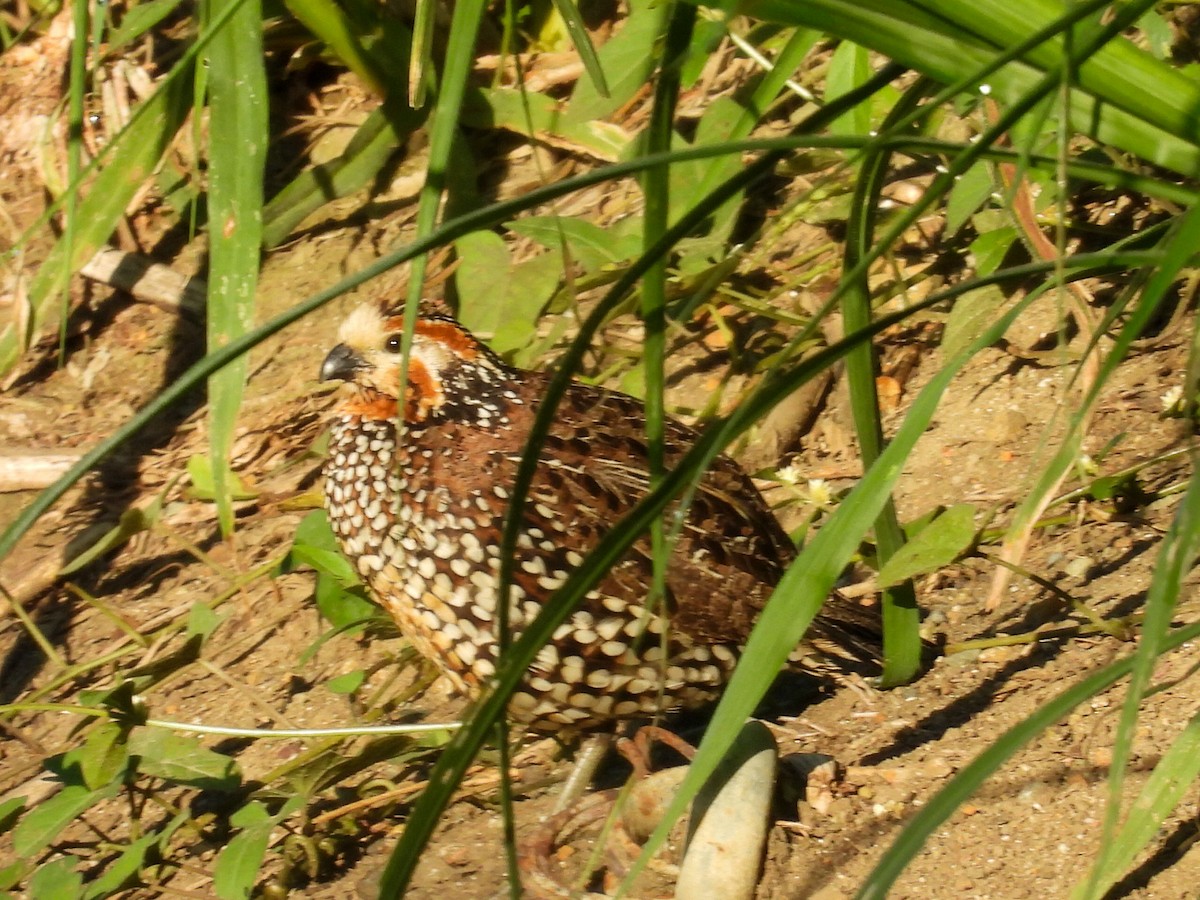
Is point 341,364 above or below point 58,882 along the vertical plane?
above

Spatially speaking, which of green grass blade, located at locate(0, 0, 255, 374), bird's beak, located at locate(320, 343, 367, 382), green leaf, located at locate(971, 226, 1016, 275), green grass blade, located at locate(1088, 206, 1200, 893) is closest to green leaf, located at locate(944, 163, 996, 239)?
green leaf, located at locate(971, 226, 1016, 275)

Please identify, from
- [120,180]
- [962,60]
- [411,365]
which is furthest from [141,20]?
[962,60]

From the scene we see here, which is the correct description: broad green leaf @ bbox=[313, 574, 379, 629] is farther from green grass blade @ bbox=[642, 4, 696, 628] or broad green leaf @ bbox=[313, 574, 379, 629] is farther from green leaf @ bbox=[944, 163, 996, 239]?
green grass blade @ bbox=[642, 4, 696, 628]

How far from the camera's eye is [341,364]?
364 centimetres

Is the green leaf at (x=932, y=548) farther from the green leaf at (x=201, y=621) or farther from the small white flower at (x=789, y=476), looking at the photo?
the green leaf at (x=201, y=621)

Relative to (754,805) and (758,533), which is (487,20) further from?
(754,805)

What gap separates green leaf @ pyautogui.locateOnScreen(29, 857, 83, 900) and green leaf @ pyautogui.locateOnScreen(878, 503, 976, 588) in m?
1.69

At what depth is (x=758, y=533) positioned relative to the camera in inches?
134

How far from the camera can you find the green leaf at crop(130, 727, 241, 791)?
10.2 ft

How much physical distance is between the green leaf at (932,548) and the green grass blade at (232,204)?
1.19 m

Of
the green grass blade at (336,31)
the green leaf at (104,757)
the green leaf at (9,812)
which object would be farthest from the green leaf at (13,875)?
the green grass blade at (336,31)

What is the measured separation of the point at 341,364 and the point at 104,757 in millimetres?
1091

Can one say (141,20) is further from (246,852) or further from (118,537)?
(246,852)

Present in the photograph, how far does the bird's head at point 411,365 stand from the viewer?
11.5 ft
